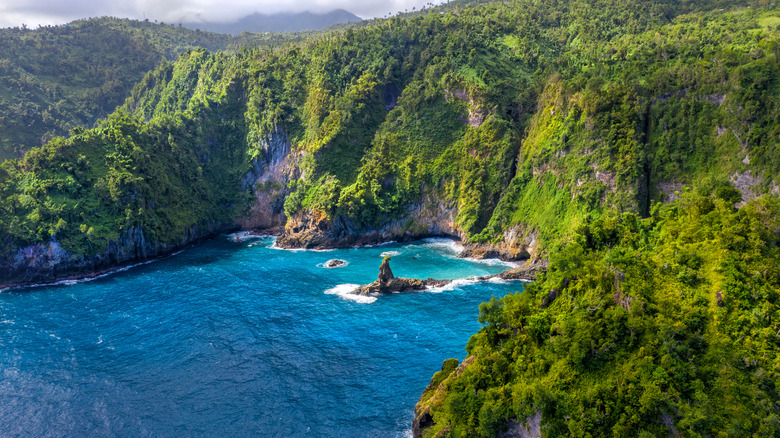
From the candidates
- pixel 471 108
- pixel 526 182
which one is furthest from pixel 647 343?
pixel 471 108

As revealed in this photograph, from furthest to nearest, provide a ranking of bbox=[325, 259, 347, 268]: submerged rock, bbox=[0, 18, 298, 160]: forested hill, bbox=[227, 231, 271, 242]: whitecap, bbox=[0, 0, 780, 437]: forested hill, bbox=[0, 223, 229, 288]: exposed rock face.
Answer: bbox=[0, 18, 298, 160]: forested hill < bbox=[227, 231, 271, 242]: whitecap < bbox=[325, 259, 347, 268]: submerged rock < bbox=[0, 223, 229, 288]: exposed rock face < bbox=[0, 0, 780, 437]: forested hill

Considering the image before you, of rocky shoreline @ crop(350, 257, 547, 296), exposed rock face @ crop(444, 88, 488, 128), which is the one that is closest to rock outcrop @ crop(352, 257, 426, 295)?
rocky shoreline @ crop(350, 257, 547, 296)

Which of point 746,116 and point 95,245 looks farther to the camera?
point 95,245

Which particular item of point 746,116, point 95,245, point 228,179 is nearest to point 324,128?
point 228,179

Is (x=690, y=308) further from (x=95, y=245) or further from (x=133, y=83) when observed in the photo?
(x=133, y=83)

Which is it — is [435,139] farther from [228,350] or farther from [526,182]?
[228,350]

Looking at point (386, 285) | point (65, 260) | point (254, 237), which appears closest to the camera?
point (386, 285)

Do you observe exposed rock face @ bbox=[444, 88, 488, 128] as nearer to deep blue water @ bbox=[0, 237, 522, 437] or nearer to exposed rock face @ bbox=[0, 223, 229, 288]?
deep blue water @ bbox=[0, 237, 522, 437]
